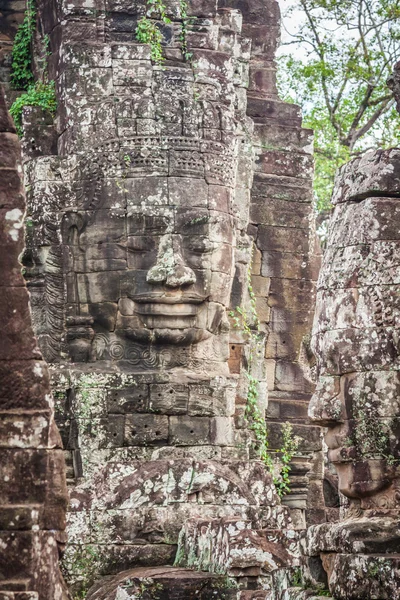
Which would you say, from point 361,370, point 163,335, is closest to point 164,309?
point 163,335

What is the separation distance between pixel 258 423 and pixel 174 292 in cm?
220

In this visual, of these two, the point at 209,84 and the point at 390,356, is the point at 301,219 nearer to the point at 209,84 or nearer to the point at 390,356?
the point at 209,84

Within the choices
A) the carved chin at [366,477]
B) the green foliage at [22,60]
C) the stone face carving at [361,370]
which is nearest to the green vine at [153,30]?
the green foliage at [22,60]

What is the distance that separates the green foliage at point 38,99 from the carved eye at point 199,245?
2351mm

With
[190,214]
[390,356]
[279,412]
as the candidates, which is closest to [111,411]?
[190,214]

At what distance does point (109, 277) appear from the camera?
19.7m

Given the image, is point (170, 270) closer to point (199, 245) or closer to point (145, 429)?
point (199, 245)

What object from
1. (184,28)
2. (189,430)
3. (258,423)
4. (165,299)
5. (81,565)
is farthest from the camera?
(258,423)

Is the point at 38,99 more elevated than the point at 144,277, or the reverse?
the point at 38,99

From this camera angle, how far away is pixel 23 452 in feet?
33.6

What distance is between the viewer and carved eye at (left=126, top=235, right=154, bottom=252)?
19516 millimetres

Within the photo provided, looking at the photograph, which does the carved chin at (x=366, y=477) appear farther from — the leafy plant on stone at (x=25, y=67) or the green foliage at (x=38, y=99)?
the leafy plant on stone at (x=25, y=67)

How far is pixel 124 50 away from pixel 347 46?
30.5ft

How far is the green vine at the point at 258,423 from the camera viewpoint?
68.1 feet
